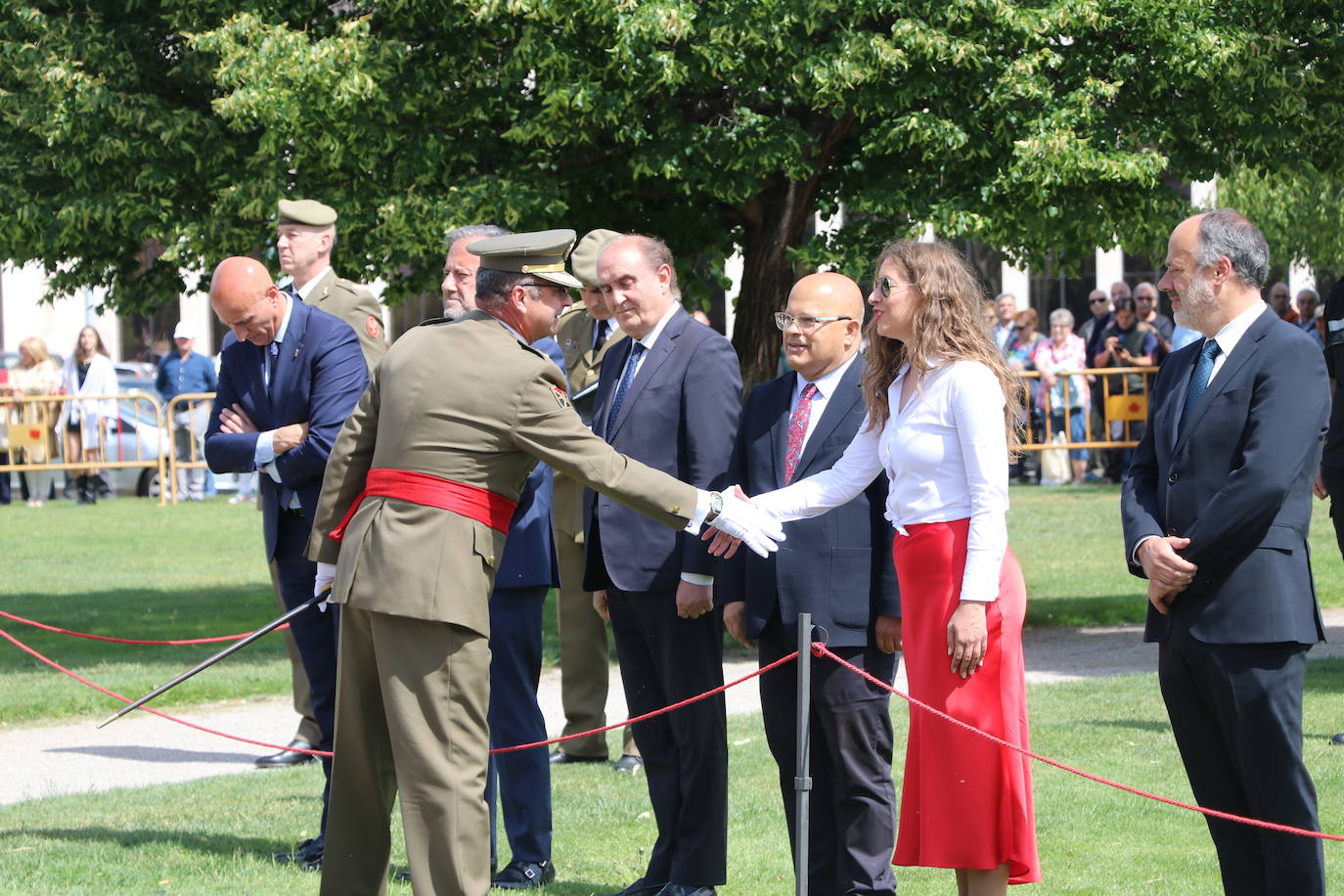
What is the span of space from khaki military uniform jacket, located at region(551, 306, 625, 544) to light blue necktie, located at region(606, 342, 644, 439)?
2.11 meters

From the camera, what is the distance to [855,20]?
35.6ft

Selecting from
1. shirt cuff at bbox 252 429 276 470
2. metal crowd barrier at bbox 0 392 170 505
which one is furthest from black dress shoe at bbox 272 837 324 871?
metal crowd barrier at bbox 0 392 170 505

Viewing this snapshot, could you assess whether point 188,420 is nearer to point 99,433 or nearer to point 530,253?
point 99,433

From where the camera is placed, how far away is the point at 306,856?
22.3 feet

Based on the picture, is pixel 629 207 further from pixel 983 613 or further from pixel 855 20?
pixel 983 613

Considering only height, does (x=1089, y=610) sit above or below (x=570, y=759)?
above

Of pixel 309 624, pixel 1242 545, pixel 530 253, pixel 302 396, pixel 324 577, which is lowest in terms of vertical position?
pixel 309 624

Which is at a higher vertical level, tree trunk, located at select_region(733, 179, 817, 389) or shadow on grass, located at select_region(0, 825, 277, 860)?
tree trunk, located at select_region(733, 179, 817, 389)

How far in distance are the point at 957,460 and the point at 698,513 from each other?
2.72 ft

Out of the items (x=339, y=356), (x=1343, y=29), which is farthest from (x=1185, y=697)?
(x=1343, y=29)

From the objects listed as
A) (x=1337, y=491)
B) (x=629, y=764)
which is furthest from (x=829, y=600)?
(x=1337, y=491)

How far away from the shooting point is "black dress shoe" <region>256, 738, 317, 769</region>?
8901 mm

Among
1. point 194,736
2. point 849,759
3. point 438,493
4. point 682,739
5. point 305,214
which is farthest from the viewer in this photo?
point 194,736

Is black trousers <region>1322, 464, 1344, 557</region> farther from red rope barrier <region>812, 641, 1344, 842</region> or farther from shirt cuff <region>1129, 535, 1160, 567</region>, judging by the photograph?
shirt cuff <region>1129, 535, 1160, 567</region>
